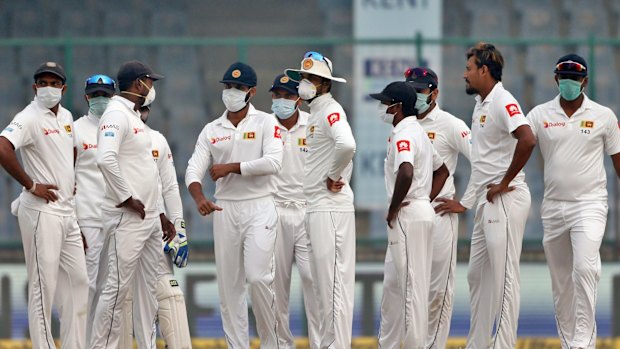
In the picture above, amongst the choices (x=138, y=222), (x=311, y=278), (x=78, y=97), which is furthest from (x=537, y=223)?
(x=138, y=222)

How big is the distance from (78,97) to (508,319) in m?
5.76

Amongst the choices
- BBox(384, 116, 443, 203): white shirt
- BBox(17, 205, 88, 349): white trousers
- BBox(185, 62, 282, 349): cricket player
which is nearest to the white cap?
BBox(185, 62, 282, 349): cricket player

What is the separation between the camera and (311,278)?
1144 cm

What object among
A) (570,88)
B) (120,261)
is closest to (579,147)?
(570,88)

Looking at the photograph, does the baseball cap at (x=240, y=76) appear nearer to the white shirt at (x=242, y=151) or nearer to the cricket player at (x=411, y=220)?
the white shirt at (x=242, y=151)

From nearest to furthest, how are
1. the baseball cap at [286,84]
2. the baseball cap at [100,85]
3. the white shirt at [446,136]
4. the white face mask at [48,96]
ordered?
the white face mask at [48,96] → the white shirt at [446,136] → the baseball cap at [100,85] → the baseball cap at [286,84]

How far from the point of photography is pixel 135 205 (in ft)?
32.7

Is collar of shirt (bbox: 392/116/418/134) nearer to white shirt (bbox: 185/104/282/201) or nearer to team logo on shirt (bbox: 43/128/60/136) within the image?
white shirt (bbox: 185/104/282/201)

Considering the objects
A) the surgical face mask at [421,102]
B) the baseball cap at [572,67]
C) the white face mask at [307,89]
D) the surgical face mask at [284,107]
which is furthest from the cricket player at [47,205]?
the baseball cap at [572,67]

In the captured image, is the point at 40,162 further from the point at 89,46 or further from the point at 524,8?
the point at 524,8

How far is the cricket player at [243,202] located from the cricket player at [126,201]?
1.50 feet

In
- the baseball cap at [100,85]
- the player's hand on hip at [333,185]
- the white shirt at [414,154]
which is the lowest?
the player's hand on hip at [333,185]

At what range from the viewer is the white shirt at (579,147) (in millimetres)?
10219

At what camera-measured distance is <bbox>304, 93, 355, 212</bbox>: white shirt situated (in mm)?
10109
